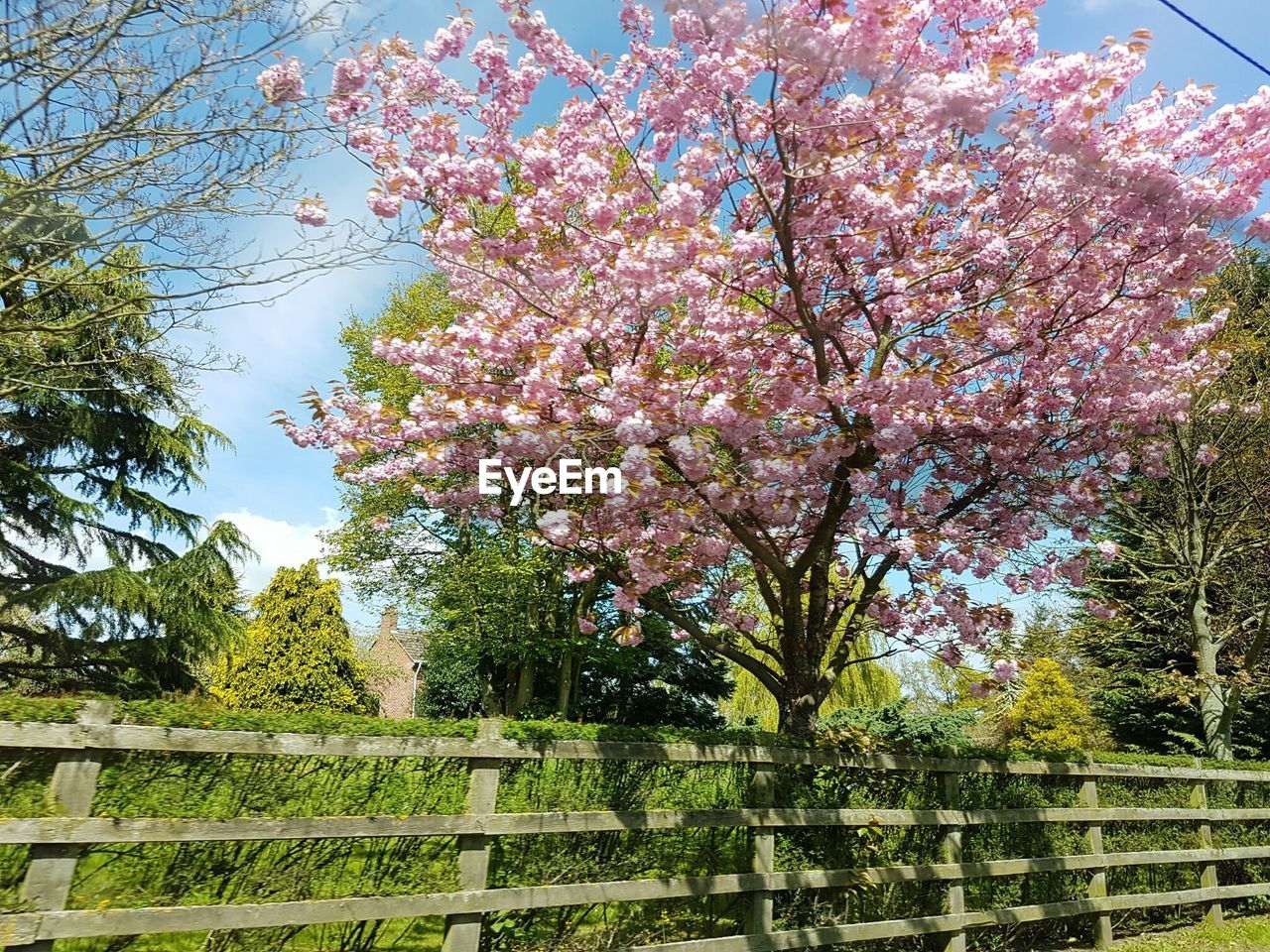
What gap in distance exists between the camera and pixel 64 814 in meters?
3.12

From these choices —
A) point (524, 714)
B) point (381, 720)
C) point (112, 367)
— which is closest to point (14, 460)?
point (112, 367)

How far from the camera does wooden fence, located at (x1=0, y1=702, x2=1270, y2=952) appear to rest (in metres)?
3.12

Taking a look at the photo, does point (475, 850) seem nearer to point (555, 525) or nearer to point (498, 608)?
point (555, 525)

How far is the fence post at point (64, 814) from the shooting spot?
3.05 m

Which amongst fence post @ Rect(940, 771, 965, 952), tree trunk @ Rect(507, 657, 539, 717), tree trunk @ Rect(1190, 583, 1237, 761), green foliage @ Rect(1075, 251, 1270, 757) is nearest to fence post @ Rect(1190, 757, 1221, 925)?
green foliage @ Rect(1075, 251, 1270, 757)

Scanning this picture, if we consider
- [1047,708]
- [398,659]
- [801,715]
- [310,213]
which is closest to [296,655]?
[310,213]

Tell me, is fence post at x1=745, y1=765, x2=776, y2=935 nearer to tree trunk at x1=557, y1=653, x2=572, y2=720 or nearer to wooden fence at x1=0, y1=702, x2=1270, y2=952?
wooden fence at x1=0, y1=702, x2=1270, y2=952

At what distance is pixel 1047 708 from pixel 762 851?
57.7ft

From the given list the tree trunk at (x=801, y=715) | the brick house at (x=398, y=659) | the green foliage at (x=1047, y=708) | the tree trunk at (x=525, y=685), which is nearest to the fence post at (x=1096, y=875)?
the tree trunk at (x=801, y=715)

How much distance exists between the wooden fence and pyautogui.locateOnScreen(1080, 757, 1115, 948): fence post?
15mm

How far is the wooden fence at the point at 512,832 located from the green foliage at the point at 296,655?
44.0 ft

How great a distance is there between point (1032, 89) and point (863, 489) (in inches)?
102

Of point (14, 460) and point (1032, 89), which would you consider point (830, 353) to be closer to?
point (1032, 89)

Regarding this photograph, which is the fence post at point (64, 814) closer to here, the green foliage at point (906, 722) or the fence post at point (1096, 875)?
the fence post at point (1096, 875)
